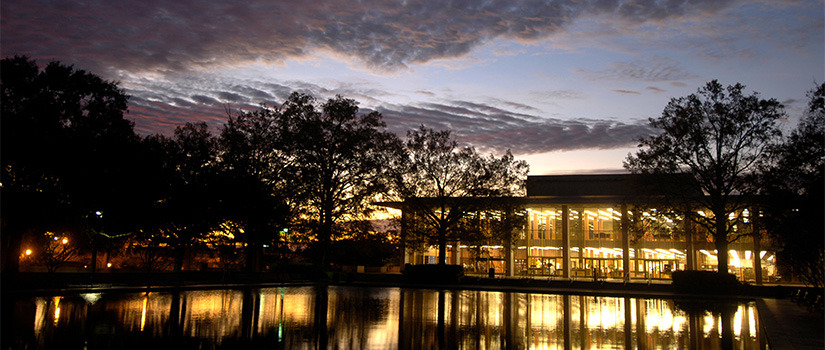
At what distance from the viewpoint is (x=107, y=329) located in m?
14.4

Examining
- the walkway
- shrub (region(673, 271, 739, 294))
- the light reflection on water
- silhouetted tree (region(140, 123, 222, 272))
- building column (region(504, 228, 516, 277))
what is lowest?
the light reflection on water

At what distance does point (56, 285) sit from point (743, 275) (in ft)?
180

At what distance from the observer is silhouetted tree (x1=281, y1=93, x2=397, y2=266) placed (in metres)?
45.6

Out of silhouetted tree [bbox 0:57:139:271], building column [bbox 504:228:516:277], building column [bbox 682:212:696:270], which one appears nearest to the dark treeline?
silhouetted tree [bbox 0:57:139:271]

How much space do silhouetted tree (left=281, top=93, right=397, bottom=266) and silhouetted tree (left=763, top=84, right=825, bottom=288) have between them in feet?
92.6

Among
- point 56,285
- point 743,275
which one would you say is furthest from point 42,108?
point 743,275

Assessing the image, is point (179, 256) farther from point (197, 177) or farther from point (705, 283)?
point (705, 283)

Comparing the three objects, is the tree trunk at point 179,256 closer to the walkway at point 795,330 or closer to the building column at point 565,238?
the building column at point 565,238

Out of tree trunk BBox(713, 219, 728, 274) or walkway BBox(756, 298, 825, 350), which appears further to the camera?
tree trunk BBox(713, 219, 728, 274)

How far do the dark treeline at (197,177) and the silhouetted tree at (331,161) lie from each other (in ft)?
0.32

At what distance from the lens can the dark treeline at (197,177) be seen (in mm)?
32750

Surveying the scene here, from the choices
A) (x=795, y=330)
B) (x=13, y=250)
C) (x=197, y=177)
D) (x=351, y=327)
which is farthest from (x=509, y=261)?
(x=351, y=327)

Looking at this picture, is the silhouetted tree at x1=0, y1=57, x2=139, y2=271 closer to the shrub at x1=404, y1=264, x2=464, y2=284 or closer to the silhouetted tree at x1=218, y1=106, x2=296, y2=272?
the silhouetted tree at x1=218, y1=106, x2=296, y2=272

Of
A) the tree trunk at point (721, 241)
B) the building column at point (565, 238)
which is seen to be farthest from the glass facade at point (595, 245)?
the tree trunk at point (721, 241)
